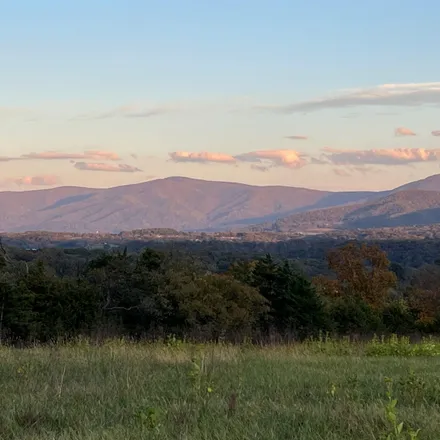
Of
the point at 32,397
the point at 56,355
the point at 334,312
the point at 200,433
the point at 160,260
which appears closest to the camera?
the point at 200,433

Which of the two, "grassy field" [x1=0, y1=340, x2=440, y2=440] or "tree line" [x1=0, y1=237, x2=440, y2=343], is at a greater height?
"grassy field" [x1=0, y1=340, x2=440, y2=440]

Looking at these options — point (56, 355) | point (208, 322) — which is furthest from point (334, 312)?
point (56, 355)

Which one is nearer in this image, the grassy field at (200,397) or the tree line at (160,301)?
the grassy field at (200,397)

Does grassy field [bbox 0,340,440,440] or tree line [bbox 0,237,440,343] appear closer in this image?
grassy field [bbox 0,340,440,440]

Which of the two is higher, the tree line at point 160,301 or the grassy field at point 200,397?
the grassy field at point 200,397

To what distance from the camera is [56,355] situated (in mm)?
9070

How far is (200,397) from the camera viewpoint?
6.32 m

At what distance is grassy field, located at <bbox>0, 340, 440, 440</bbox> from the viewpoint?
5.23 metres

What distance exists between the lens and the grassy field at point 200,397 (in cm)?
523

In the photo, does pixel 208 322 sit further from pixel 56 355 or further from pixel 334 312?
pixel 56 355

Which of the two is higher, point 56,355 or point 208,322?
point 56,355

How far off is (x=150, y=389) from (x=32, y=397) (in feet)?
3.98

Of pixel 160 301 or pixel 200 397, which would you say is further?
pixel 160 301

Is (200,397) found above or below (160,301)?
above
